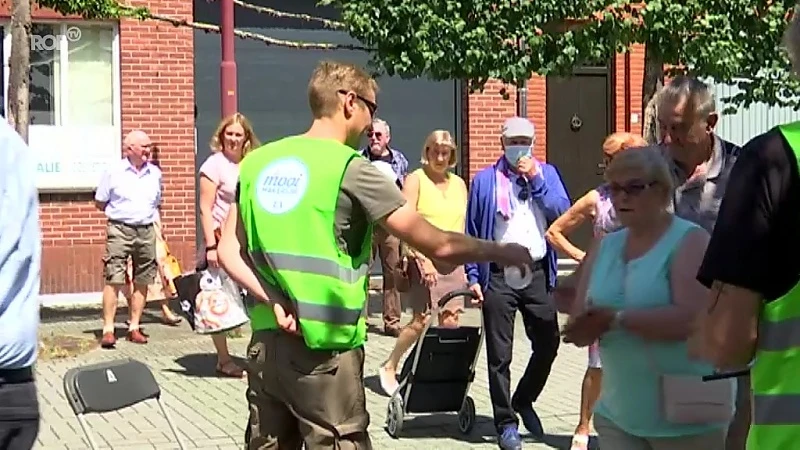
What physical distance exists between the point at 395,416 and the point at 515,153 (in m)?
1.76

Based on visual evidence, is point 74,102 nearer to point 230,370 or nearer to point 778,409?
point 230,370

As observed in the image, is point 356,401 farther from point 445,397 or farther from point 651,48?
point 651,48

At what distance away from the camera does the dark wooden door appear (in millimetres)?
16250

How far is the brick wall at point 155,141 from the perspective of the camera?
1350 cm

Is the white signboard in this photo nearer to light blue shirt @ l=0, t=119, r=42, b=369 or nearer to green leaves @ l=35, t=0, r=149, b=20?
green leaves @ l=35, t=0, r=149, b=20

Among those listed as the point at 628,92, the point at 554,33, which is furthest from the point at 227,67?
the point at 628,92

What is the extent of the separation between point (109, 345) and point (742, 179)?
8908 millimetres

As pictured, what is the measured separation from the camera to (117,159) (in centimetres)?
1378

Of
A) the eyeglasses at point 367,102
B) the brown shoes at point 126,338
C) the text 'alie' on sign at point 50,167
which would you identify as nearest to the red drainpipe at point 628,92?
the text 'alie' on sign at point 50,167

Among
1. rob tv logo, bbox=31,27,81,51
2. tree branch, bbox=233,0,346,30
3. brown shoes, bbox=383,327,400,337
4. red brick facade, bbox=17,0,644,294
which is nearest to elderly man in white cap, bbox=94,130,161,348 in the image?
brown shoes, bbox=383,327,400,337

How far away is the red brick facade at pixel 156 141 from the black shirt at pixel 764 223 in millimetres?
11656

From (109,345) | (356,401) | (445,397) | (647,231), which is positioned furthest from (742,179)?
(109,345)

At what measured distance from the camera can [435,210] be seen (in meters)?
8.63

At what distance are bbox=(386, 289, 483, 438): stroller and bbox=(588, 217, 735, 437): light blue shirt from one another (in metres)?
3.38
